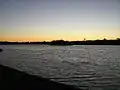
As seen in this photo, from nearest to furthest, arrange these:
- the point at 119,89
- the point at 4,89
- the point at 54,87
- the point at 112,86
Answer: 1. the point at 4,89
2. the point at 54,87
3. the point at 119,89
4. the point at 112,86

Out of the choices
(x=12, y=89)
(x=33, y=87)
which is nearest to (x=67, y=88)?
(x=33, y=87)

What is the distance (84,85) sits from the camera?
1645 cm

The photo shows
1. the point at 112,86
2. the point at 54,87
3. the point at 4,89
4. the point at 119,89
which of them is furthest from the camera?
the point at 112,86

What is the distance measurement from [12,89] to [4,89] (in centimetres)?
39

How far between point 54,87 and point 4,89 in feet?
8.66

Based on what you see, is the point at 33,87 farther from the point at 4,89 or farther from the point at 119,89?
the point at 119,89

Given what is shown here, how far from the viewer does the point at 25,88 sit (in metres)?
11.5

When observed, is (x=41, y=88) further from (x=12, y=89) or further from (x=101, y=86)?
(x=101, y=86)

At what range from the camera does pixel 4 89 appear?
36.7 feet

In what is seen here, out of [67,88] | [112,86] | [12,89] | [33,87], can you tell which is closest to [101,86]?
[112,86]

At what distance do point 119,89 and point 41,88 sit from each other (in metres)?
6.01

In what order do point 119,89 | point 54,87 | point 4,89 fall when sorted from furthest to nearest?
point 119,89 < point 54,87 < point 4,89

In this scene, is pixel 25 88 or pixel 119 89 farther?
pixel 119 89

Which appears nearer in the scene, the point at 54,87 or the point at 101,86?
the point at 54,87
